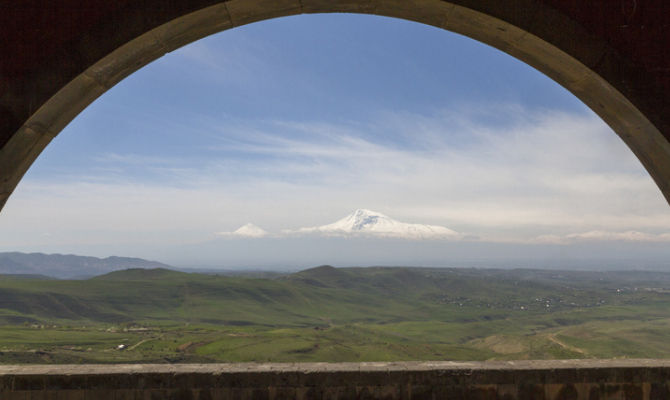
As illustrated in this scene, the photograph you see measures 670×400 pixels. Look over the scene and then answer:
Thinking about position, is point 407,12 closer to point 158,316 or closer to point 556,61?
point 556,61

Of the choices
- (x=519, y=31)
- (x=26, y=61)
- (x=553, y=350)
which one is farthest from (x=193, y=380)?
(x=553, y=350)

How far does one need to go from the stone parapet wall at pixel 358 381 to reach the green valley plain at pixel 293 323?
58.2 metres

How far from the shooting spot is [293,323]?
131 meters

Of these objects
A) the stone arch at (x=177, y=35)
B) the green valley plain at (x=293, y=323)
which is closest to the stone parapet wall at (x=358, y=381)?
the stone arch at (x=177, y=35)

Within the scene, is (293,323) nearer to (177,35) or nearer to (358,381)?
(358,381)

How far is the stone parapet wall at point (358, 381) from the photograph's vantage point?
198 inches

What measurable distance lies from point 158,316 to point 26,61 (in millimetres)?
142457

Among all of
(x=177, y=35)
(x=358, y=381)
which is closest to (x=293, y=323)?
(x=358, y=381)

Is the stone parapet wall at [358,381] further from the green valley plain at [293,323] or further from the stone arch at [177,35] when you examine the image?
the green valley plain at [293,323]

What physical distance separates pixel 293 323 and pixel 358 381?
13149cm

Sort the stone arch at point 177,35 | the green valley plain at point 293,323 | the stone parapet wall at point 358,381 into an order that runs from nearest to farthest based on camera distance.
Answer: the stone arch at point 177,35 < the stone parapet wall at point 358,381 < the green valley plain at point 293,323

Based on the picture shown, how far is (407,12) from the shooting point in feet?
12.8

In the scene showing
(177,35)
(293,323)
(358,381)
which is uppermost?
(177,35)

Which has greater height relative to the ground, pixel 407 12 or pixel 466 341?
pixel 407 12
